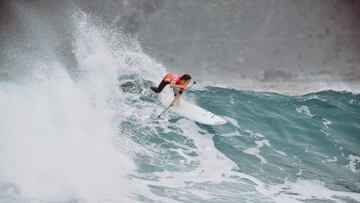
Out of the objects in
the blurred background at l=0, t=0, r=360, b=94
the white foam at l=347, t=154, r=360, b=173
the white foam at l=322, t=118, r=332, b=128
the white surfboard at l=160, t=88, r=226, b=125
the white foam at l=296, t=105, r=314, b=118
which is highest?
the blurred background at l=0, t=0, r=360, b=94

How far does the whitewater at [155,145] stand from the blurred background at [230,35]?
1.47 m

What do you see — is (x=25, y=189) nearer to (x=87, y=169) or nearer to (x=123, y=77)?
(x=87, y=169)

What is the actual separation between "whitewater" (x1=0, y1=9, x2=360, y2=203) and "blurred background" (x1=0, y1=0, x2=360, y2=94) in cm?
147

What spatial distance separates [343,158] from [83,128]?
3887 mm

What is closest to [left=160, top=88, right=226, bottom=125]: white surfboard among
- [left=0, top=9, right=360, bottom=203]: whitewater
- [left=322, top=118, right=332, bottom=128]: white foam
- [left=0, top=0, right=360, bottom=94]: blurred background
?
[left=0, top=9, right=360, bottom=203]: whitewater

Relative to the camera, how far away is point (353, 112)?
804 cm

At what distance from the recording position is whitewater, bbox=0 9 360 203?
497 cm

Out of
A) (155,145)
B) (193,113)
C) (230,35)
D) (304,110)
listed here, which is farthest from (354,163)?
(230,35)

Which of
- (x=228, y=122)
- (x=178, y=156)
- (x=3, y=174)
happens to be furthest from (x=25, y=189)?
(x=228, y=122)

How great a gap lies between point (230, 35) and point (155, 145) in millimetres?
4972

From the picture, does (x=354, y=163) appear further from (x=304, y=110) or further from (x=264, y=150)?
(x=304, y=110)

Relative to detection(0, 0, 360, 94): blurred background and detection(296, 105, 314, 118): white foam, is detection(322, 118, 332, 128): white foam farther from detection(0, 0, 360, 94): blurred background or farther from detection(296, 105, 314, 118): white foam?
detection(0, 0, 360, 94): blurred background

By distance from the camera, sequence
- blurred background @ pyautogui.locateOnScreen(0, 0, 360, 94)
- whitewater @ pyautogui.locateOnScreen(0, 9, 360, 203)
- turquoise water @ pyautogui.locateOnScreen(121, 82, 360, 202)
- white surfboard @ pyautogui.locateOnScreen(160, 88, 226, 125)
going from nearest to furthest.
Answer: whitewater @ pyautogui.locateOnScreen(0, 9, 360, 203) → turquoise water @ pyautogui.locateOnScreen(121, 82, 360, 202) → white surfboard @ pyautogui.locateOnScreen(160, 88, 226, 125) → blurred background @ pyautogui.locateOnScreen(0, 0, 360, 94)

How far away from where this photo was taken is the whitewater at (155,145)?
16.3 feet
